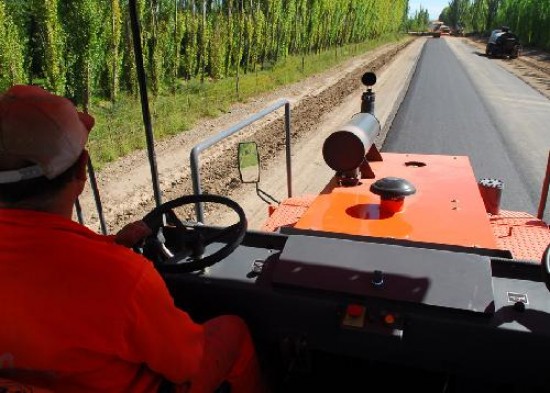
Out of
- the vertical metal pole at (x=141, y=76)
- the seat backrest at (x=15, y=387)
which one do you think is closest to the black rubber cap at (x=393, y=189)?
the vertical metal pole at (x=141, y=76)

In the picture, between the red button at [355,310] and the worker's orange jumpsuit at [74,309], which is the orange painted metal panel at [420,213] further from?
the worker's orange jumpsuit at [74,309]

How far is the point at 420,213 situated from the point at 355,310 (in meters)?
1.61

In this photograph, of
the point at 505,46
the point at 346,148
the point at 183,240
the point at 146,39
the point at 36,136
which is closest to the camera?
the point at 36,136

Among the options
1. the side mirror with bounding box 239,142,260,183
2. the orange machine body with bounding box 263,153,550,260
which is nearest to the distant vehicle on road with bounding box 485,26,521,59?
the orange machine body with bounding box 263,153,550,260

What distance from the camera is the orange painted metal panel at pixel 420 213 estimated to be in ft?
10.5

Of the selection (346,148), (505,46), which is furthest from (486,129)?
(505,46)

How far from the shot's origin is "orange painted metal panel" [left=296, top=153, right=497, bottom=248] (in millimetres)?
3186

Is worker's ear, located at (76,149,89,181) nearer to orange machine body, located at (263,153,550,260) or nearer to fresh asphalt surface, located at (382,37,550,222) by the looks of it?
orange machine body, located at (263,153,550,260)

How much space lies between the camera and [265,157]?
10.8m

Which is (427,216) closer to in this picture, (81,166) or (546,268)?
(546,268)

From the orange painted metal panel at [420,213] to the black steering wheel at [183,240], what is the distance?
76 cm

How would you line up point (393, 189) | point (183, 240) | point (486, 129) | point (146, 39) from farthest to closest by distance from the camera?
1. point (146, 39)
2. point (486, 129)
3. point (393, 189)
4. point (183, 240)

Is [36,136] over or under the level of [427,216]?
over

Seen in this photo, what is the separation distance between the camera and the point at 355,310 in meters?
2.08
